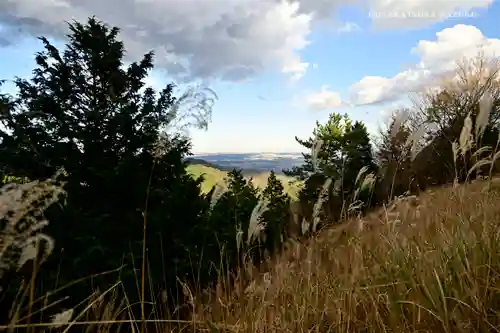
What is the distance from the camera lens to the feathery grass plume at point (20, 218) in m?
1.17

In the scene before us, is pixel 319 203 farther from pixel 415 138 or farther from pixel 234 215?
pixel 234 215

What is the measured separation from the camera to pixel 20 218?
3.98 ft

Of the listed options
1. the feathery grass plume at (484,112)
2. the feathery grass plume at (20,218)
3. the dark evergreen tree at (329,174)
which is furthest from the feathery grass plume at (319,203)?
the feathery grass plume at (20,218)

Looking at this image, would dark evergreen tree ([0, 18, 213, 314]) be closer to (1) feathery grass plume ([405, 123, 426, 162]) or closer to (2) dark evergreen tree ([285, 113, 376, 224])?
(2) dark evergreen tree ([285, 113, 376, 224])

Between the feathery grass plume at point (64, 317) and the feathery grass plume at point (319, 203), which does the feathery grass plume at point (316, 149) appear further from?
the feathery grass plume at point (64, 317)

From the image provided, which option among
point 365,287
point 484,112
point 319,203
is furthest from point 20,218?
point 484,112

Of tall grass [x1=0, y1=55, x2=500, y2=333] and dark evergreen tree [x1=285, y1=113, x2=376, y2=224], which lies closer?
tall grass [x1=0, y1=55, x2=500, y2=333]

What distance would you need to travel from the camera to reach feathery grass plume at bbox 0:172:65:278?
1.17 m

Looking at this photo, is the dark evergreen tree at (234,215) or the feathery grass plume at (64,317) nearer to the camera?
the feathery grass plume at (64,317)

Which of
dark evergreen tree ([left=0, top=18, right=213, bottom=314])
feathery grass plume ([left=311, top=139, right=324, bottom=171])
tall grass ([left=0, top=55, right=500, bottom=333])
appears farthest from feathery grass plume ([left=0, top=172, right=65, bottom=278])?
dark evergreen tree ([left=0, top=18, right=213, bottom=314])

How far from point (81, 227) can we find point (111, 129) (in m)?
3.77

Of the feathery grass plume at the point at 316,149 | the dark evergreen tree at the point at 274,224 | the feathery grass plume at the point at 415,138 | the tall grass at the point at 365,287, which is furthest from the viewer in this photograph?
the dark evergreen tree at the point at 274,224

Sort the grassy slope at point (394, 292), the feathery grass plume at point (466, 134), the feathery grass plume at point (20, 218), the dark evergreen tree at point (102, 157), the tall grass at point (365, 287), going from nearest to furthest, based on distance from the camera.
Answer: the feathery grass plume at point (20, 218)
the tall grass at point (365, 287)
the grassy slope at point (394, 292)
the feathery grass plume at point (466, 134)
the dark evergreen tree at point (102, 157)

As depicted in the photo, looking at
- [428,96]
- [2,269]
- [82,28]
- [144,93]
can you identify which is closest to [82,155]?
[144,93]
